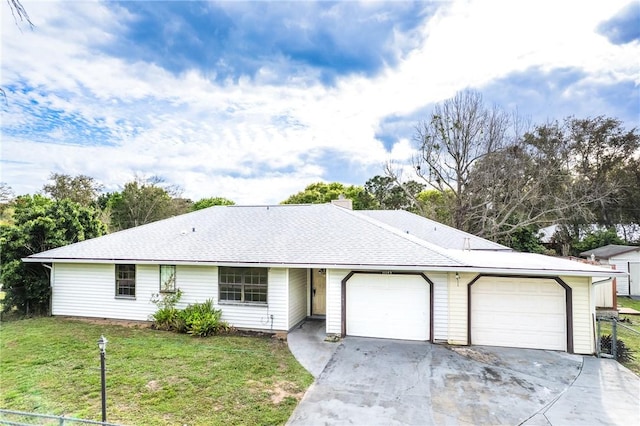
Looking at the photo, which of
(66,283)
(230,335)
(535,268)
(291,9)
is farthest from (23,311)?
(535,268)

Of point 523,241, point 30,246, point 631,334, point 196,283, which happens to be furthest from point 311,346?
point 523,241

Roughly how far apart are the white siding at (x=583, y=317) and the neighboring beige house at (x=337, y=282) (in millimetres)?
26

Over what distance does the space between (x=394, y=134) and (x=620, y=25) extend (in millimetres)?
13704

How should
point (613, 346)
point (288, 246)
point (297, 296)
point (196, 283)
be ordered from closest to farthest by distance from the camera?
point (613, 346), point (196, 283), point (288, 246), point (297, 296)

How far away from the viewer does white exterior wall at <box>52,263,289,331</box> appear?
10.1 meters

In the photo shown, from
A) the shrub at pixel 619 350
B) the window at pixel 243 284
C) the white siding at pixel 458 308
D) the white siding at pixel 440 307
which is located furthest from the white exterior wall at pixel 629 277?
the window at pixel 243 284

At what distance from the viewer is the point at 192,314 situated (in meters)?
10.1

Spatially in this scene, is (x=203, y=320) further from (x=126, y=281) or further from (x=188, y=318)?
(x=126, y=281)

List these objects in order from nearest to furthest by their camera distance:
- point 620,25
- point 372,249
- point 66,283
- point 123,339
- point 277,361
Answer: point 277,361 → point 123,339 → point 372,249 → point 66,283 → point 620,25

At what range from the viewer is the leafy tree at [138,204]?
33.5 meters

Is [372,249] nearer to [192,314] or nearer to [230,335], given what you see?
[230,335]

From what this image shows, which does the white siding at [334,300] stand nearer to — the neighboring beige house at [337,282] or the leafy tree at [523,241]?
the neighboring beige house at [337,282]

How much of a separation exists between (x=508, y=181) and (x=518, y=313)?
22.4m

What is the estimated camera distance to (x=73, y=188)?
108 feet
